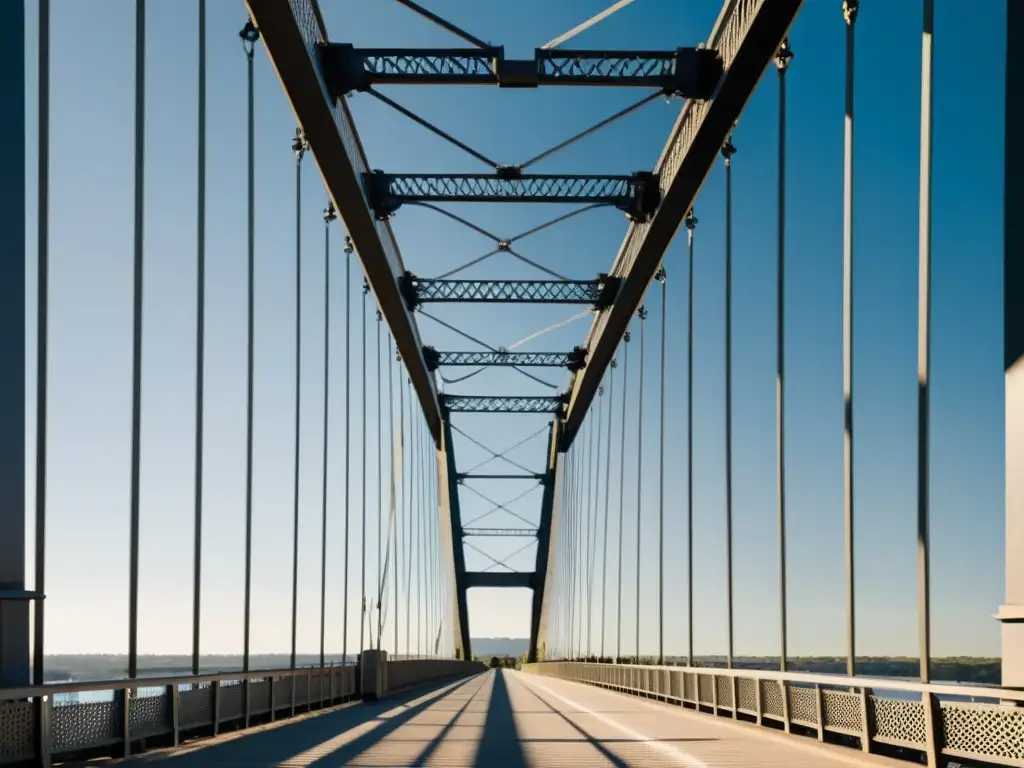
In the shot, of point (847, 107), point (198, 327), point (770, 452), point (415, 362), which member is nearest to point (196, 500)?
point (198, 327)

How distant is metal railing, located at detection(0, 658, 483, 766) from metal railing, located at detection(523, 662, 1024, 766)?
16.1ft

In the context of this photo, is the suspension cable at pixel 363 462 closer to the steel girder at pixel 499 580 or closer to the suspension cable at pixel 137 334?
the suspension cable at pixel 137 334

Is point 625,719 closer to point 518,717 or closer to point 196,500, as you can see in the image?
point 518,717

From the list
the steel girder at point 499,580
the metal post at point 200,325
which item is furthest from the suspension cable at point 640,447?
the steel girder at point 499,580

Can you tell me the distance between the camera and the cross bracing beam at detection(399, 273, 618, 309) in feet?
96.0

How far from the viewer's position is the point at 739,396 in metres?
25.7

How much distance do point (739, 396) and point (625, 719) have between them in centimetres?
1051

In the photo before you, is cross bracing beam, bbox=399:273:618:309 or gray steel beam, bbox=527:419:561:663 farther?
gray steel beam, bbox=527:419:561:663

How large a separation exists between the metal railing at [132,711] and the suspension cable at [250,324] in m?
0.63

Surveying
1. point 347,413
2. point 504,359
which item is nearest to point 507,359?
point 504,359

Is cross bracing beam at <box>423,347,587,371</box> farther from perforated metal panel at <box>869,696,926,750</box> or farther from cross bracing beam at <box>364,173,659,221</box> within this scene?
perforated metal panel at <box>869,696,926,750</box>

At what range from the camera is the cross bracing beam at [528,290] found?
96.0 ft

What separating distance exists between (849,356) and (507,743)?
4315 millimetres

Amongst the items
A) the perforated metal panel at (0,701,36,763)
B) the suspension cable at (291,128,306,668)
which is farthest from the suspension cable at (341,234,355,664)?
the perforated metal panel at (0,701,36,763)
